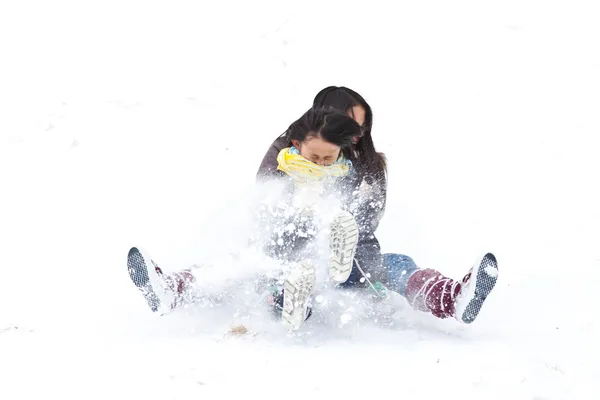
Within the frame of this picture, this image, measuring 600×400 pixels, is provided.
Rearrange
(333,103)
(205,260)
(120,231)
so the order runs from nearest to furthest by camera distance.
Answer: (333,103)
(205,260)
(120,231)

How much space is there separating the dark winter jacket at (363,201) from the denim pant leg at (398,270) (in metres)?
0.03

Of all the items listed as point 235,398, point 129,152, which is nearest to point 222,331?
point 235,398

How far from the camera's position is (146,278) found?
7.69 feet

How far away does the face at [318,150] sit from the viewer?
2480 millimetres

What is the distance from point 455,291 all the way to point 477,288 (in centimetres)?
15

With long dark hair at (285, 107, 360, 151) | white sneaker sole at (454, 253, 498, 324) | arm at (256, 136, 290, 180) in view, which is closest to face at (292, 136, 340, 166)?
long dark hair at (285, 107, 360, 151)

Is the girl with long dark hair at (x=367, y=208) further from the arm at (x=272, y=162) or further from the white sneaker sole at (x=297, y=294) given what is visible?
the white sneaker sole at (x=297, y=294)

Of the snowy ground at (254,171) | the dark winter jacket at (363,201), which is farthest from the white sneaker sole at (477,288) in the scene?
the dark winter jacket at (363,201)

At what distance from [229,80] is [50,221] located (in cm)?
168

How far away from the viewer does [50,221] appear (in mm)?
3496

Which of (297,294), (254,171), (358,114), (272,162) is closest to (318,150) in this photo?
(272,162)

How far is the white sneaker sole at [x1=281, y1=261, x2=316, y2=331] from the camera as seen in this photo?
7.68 feet

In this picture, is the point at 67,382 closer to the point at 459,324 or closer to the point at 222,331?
the point at 222,331

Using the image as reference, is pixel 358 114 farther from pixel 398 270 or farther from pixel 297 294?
pixel 297 294
